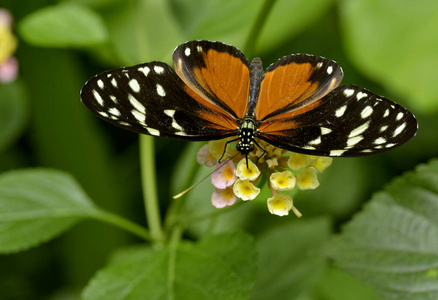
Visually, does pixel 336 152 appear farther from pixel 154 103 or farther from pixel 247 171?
pixel 154 103

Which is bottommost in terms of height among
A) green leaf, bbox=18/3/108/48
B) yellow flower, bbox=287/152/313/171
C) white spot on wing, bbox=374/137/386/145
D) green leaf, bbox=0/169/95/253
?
green leaf, bbox=0/169/95/253

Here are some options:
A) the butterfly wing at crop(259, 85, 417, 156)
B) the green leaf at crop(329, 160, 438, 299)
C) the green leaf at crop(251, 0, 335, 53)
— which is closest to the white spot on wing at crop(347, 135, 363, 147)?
the butterfly wing at crop(259, 85, 417, 156)

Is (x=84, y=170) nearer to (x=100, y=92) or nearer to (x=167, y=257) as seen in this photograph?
(x=167, y=257)

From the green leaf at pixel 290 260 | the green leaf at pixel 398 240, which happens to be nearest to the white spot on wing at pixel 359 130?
the green leaf at pixel 398 240

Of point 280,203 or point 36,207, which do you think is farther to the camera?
point 36,207

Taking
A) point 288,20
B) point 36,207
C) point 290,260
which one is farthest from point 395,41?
point 36,207

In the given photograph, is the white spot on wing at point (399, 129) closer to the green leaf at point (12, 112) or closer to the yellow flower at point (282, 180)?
the yellow flower at point (282, 180)

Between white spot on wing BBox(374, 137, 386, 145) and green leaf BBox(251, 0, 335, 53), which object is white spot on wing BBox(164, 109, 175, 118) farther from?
green leaf BBox(251, 0, 335, 53)

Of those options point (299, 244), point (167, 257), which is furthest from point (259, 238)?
point (167, 257)
